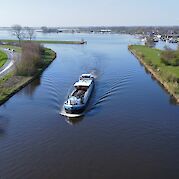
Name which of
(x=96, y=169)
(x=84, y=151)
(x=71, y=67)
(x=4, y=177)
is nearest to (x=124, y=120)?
(x=84, y=151)

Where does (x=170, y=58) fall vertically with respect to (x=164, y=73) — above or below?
above

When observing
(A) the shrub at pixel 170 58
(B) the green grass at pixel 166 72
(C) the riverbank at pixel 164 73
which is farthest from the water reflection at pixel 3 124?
(A) the shrub at pixel 170 58

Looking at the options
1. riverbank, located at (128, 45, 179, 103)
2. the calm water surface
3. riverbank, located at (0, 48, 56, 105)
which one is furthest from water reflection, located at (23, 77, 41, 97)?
riverbank, located at (128, 45, 179, 103)

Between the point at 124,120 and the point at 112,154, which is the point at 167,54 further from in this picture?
the point at 112,154

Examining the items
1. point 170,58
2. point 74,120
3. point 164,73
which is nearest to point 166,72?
point 164,73

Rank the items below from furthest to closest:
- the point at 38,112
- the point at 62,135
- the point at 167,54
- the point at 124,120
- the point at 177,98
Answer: the point at 167,54 → the point at 177,98 → the point at 38,112 → the point at 124,120 → the point at 62,135

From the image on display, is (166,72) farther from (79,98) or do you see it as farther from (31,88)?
(31,88)

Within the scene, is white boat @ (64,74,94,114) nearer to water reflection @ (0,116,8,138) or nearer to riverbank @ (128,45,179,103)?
water reflection @ (0,116,8,138)
